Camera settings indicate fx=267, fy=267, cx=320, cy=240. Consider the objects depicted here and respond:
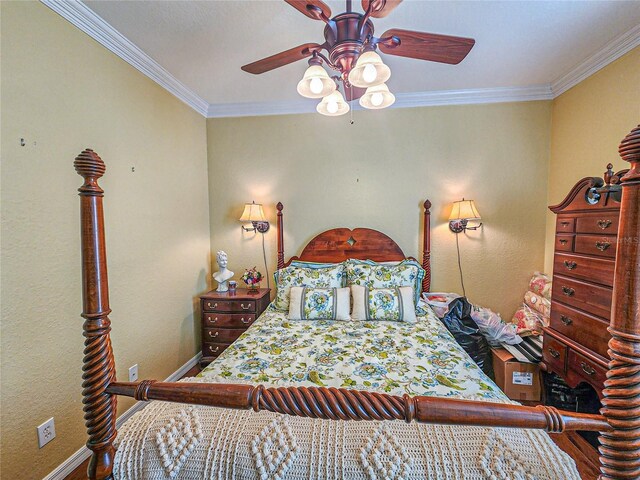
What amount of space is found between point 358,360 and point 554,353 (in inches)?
57.8

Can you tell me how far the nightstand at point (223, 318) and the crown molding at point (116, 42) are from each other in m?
1.94

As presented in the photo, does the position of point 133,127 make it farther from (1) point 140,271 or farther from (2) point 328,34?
(2) point 328,34

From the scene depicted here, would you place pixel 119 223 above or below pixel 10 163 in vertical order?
below

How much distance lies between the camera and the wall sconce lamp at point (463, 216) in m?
2.52

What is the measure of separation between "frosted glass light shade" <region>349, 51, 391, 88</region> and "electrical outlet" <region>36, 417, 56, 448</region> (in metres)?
2.33

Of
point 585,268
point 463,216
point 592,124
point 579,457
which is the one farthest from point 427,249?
point 579,457

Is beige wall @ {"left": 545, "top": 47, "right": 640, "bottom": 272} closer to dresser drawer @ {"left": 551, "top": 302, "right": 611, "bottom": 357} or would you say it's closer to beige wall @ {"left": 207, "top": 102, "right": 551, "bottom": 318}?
beige wall @ {"left": 207, "top": 102, "right": 551, "bottom": 318}

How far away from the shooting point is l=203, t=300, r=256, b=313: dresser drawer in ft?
8.48

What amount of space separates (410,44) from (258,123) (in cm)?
202

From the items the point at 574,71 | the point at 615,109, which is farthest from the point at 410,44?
the point at 574,71

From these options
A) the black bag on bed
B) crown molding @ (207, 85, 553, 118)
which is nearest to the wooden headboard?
the black bag on bed

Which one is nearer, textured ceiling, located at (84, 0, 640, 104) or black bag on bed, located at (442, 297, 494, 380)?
textured ceiling, located at (84, 0, 640, 104)

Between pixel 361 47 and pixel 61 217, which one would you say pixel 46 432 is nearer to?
pixel 61 217

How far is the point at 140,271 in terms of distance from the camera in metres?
2.04
